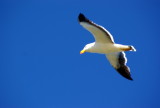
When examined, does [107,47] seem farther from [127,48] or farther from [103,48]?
[127,48]

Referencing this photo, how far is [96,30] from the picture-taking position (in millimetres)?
13297

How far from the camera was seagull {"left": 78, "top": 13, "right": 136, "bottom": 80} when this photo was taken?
13.1 meters

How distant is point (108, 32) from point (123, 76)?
2499 mm

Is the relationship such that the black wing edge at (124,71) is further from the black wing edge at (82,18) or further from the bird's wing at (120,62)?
the black wing edge at (82,18)

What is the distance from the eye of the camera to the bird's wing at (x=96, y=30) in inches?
511

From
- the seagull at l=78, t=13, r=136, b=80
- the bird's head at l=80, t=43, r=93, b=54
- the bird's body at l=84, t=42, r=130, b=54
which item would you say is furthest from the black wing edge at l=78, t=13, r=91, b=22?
the bird's head at l=80, t=43, r=93, b=54

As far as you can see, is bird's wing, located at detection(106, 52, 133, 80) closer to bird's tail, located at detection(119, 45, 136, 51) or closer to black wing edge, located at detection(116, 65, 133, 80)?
black wing edge, located at detection(116, 65, 133, 80)

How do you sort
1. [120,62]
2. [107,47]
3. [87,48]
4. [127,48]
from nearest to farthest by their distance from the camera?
[127,48]
[107,47]
[87,48]
[120,62]

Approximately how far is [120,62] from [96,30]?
2.44 m

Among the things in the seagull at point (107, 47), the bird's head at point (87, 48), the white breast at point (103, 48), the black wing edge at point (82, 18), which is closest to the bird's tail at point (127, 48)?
the seagull at point (107, 47)

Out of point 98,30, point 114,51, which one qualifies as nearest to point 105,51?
point 114,51

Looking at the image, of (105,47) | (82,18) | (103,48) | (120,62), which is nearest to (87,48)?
(103,48)

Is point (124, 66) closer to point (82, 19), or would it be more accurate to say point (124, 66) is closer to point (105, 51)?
point (105, 51)

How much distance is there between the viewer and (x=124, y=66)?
49.2ft
